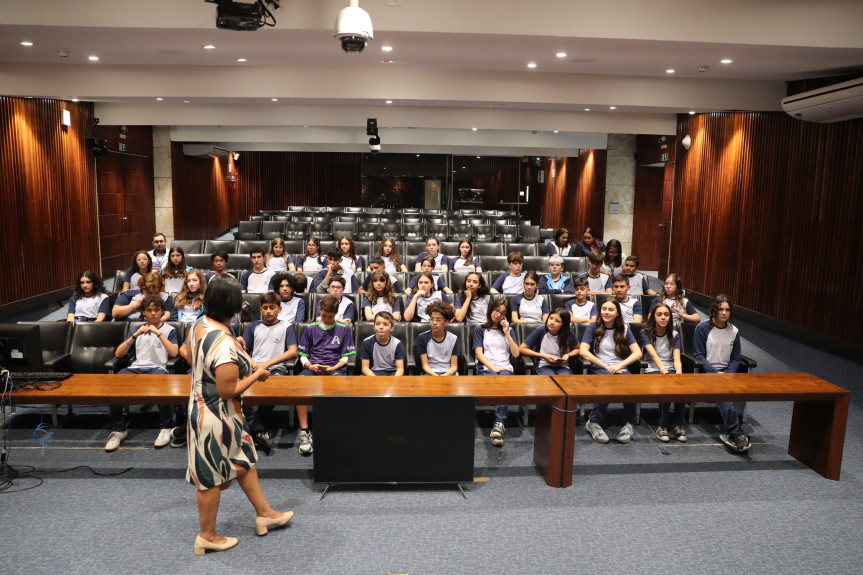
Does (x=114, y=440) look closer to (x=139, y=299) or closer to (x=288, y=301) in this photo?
(x=139, y=299)

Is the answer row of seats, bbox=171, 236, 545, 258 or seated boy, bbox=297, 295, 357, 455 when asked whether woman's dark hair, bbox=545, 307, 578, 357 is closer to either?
seated boy, bbox=297, 295, 357, 455

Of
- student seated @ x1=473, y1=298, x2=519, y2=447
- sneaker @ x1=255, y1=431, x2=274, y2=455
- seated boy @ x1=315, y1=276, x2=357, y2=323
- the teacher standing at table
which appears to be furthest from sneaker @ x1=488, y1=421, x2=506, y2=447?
the teacher standing at table

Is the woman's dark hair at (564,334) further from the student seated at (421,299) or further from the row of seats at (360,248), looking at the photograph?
the row of seats at (360,248)

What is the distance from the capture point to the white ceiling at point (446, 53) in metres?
5.71

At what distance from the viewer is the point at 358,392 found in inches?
157

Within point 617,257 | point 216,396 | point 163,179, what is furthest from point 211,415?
point 163,179

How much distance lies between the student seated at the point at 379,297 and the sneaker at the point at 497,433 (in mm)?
1766

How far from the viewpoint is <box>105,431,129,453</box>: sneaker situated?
4609 millimetres

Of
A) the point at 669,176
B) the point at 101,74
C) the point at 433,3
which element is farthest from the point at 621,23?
the point at 669,176

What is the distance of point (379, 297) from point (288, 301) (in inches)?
35.4

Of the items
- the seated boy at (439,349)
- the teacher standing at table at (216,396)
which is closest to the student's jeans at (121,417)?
the teacher standing at table at (216,396)

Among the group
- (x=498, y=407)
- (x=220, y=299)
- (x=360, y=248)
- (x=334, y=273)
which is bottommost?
(x=498, y=407)

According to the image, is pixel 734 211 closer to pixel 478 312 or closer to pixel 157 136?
pixel 478 312

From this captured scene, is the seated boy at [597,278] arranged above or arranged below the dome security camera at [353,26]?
below
